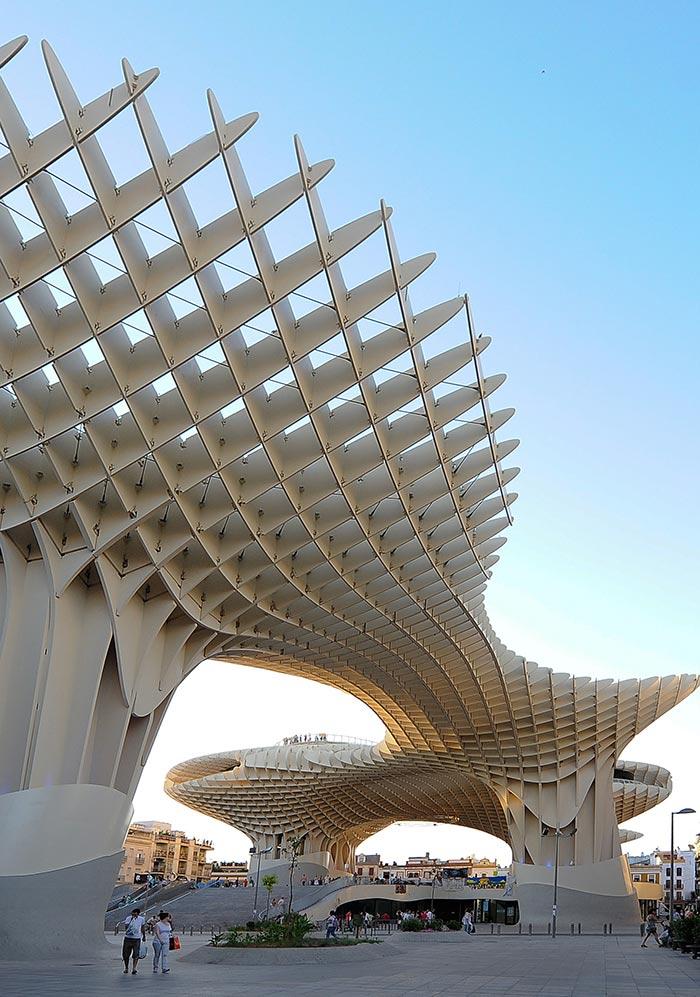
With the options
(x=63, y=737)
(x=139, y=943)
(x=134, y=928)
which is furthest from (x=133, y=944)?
(x=63, y=737)

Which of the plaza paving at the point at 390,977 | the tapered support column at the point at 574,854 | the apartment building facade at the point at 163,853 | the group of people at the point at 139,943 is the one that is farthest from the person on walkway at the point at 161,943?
the apartment building facade at the point at 163,853

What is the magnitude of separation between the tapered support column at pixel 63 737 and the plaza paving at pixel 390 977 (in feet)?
6.70

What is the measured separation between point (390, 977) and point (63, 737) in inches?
437

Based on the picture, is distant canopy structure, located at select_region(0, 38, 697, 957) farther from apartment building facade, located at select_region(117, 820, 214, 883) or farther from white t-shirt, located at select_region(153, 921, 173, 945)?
apartment building facade, located at select_region(117, 820, 214, 883)

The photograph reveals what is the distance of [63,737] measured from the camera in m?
26.7

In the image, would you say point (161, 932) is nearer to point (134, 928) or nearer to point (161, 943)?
point (161, 943)

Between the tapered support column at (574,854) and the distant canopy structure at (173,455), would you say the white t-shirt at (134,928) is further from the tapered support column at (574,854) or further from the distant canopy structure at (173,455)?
the tapered support column at (574,854)

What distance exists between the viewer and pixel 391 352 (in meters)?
24.4

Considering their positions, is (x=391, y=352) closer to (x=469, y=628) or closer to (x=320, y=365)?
(x=320, y=365)

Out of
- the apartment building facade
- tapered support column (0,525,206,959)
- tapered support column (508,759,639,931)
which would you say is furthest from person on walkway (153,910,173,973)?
the apartment building facade

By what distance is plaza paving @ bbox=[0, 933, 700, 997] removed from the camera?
17531 mm

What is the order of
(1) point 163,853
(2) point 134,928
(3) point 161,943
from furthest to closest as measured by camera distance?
(1) point 163,853 < (3) point 161,943 < (2) point 134,928

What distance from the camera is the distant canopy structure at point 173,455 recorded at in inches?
795

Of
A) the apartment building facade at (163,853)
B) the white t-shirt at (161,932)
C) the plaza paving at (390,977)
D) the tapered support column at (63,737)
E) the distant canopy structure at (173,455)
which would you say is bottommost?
the apartment building facade at (163,853)
